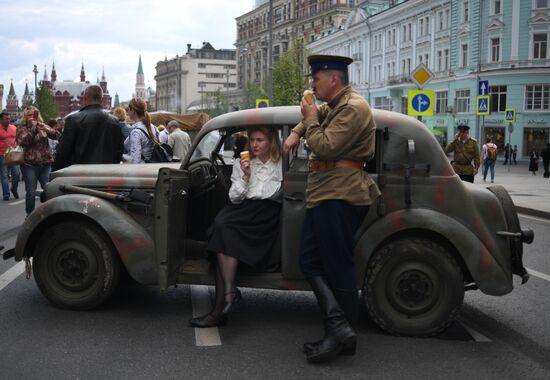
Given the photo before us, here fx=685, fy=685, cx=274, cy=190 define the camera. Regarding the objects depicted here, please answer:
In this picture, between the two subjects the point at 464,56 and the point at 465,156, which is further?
the point at 464,56

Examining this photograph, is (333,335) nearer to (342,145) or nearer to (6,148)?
(342,145)

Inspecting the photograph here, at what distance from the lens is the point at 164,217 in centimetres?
525

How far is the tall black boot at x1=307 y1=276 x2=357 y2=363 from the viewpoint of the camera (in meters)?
4.46

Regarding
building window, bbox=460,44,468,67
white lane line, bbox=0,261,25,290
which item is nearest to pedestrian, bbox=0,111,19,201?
white lane line, bbox=0,261,25,290

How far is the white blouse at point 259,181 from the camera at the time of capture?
538 centimetres

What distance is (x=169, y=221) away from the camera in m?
5.27

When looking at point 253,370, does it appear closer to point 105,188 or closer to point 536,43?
point 105,188

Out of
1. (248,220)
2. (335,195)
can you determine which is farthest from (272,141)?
(335,195)

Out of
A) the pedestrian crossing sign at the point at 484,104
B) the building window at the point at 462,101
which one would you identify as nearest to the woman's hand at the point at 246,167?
the pedestrian crossing sign at the point at 484,104

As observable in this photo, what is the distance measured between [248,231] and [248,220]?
88 millimetres

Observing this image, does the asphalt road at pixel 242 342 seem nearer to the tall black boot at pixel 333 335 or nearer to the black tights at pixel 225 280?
the tall black boot at pixel 333 335

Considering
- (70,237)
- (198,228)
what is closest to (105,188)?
(70,237)

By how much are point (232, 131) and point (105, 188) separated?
1.19 metres

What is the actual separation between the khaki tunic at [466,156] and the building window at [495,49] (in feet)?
137
